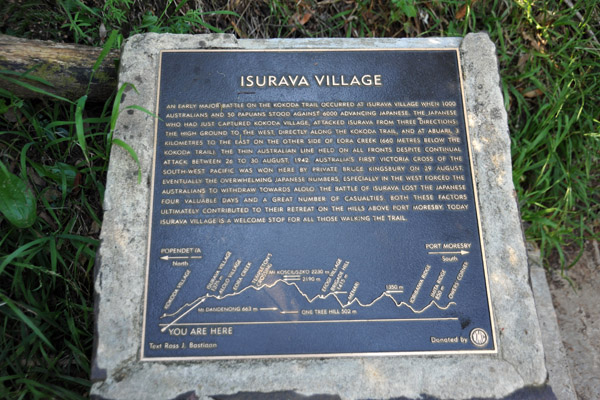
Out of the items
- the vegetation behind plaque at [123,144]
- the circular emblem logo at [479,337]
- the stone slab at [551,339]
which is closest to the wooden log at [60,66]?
the vegetation behind plaque at [123,144]

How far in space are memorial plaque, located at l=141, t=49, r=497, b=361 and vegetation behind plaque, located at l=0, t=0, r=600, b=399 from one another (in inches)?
24.0

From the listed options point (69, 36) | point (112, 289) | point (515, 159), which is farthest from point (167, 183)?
point (515, 159)

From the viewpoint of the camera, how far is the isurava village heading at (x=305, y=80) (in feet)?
8.64

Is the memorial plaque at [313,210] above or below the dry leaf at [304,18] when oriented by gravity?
below

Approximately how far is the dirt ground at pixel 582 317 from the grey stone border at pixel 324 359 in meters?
1.03

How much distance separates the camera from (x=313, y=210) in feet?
7.83

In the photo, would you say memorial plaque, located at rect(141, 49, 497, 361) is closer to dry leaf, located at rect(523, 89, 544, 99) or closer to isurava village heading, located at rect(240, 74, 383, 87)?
isurava village heading, located at rect(240, 74, 383, 87)

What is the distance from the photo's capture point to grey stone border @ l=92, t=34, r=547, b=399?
82.4 inches

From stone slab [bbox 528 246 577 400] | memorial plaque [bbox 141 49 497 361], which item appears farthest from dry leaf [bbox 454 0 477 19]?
stone slab [bbox 528 246 577 400]

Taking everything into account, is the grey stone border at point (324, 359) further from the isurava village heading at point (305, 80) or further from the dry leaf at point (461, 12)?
the dry leaf at point (461, 12)

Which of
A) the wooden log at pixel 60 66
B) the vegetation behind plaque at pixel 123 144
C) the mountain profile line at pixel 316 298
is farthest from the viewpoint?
the wooden log at pixel 60 66

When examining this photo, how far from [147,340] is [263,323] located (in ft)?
1.95

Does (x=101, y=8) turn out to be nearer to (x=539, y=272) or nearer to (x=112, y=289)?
(x=112, y=289)

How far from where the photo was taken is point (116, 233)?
7.63 feet
